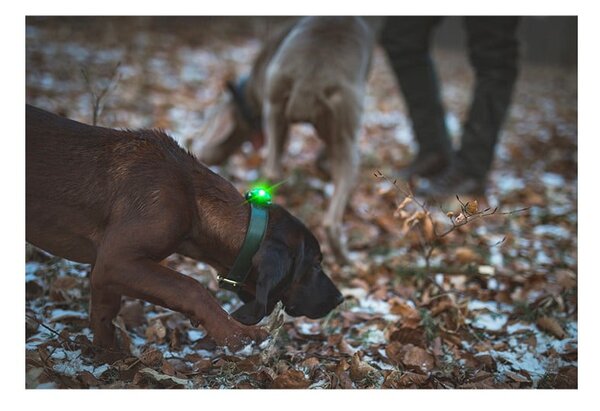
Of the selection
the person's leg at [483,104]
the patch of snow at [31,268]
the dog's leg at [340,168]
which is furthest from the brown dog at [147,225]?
the person's leg at [483,104]

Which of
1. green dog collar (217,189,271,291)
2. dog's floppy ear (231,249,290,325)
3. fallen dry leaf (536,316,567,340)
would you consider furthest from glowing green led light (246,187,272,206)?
fallen dry leaf (536,316,567,340)

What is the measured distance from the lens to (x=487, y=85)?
5105 mm

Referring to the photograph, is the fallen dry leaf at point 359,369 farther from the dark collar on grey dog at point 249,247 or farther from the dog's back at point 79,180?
the dog's back at point 79,180

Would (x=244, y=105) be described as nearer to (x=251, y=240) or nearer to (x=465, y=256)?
(x=465, y=256)

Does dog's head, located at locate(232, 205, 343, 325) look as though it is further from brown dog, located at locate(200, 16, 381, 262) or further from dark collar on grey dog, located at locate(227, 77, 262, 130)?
dark collar on grey dog, located at locate(227, 77, 262, 130)

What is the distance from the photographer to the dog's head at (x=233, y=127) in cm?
492

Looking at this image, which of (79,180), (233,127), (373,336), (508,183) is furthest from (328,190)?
(79,180)

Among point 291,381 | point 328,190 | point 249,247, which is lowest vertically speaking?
point 291,381

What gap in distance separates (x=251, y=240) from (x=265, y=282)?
21cm

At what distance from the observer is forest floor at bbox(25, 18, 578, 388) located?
259cm

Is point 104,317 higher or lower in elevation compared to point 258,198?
lower

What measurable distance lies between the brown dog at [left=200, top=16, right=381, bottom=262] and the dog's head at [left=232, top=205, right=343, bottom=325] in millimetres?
1209
